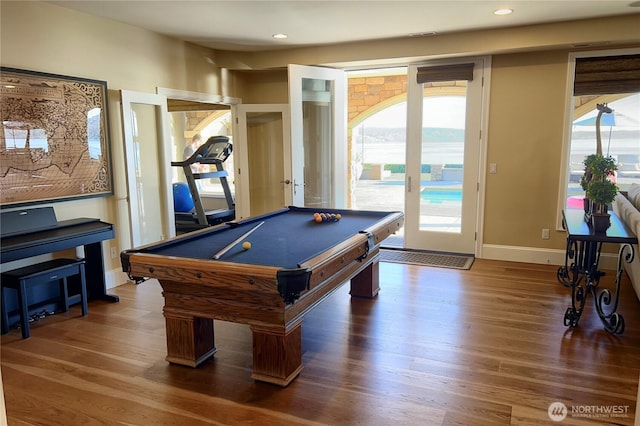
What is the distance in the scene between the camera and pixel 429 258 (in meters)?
5.33

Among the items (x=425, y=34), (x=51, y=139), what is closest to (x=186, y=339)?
A: (x=51, y=139)

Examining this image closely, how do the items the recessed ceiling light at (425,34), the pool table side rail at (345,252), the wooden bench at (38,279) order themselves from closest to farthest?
the pool table side rail at (345,252) → the wooden bench at (38,279) → the recessed ceiling light at (425,34)

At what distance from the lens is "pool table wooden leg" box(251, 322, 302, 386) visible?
2578mm

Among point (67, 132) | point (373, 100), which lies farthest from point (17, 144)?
point (373, 100)

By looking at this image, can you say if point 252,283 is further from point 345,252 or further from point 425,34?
point 425,34

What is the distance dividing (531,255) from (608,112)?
170 centimetres

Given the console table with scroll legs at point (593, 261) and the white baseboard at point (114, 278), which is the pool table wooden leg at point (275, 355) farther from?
the white baseboard at point (114, 278)

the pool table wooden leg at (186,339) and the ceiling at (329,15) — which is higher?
the ceiling at (329,15)

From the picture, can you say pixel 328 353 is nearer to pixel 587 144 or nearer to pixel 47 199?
pixel 47 199

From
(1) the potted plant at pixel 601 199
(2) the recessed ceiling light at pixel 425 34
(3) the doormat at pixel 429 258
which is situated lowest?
(3) the doormat at pixel 429 258

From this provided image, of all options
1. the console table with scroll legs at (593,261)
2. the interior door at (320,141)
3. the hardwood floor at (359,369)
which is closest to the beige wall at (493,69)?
the interior door at (320,141)

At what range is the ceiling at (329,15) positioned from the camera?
12.6 feet

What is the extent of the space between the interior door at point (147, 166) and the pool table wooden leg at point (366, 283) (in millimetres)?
2253

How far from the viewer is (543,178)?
504cm
